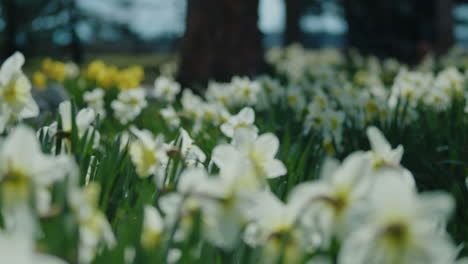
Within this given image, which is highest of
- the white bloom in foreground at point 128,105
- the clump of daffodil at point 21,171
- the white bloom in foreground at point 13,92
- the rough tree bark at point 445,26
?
the clump of daffodil at point 21,171

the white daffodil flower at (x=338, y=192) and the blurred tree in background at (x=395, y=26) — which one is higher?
the white daffodil flower at (x=338, y=192)

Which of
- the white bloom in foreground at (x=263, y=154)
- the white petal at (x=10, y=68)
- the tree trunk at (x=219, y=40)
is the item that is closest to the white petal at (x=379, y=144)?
the white bloom in foreground at (x=263, y=154)

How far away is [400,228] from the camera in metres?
0.69

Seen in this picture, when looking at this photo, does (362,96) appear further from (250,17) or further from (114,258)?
(250,17)

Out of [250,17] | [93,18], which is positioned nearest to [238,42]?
[250,17]

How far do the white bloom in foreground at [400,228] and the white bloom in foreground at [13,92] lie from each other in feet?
3.58

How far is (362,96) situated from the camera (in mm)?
2904

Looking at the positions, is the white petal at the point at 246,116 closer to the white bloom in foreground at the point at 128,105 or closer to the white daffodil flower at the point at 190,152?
the white daffodil flower at the point at 190,152

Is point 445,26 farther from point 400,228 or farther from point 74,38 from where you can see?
point 74,38

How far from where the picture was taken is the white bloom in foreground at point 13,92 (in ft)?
4.66

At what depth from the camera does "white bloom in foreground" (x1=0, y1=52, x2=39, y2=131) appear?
1421mm

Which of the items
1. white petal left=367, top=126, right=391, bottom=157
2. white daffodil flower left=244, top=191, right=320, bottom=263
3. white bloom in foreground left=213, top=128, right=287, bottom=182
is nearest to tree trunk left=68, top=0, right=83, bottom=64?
white bloom in foreground left=213, top=128, right=287, bottom=182

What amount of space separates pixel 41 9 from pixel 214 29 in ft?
37.1

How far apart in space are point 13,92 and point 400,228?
1.18 metres
